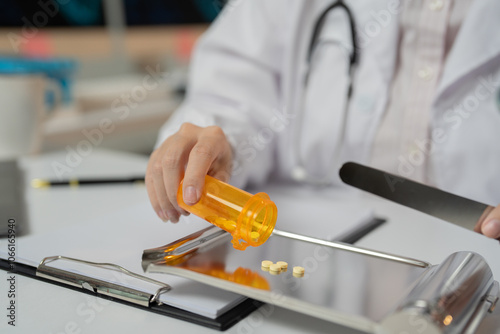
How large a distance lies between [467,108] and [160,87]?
131 cm

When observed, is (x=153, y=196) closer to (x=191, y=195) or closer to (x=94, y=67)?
(x=191, y=195)

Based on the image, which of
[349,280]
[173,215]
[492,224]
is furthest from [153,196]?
[492,224]

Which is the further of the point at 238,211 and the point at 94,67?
the point at 94,67

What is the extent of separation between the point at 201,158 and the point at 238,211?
0.09 meters

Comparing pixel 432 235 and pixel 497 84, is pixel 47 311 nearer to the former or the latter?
pixel 432 235

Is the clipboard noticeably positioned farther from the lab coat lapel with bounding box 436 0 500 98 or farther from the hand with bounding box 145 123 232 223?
the lab coat lapel with bounding box 436 0 500 98

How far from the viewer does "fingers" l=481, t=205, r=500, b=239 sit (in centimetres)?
44

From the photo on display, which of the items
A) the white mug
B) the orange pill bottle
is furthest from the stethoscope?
the white mug

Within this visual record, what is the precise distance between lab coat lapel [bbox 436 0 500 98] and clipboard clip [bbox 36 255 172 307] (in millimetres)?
518

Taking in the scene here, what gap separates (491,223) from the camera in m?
0.44

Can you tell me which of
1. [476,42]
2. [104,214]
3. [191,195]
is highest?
[476,42]

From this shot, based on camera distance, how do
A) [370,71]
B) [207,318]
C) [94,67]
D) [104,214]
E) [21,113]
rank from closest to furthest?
[207,318] < [104,214] < [370,71] < [21,113] < [94,67]

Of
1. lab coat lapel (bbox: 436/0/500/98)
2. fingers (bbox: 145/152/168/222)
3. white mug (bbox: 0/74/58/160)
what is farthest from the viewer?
white mug (bbox: 0/74/58/160)

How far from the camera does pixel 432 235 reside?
0.61 meters
